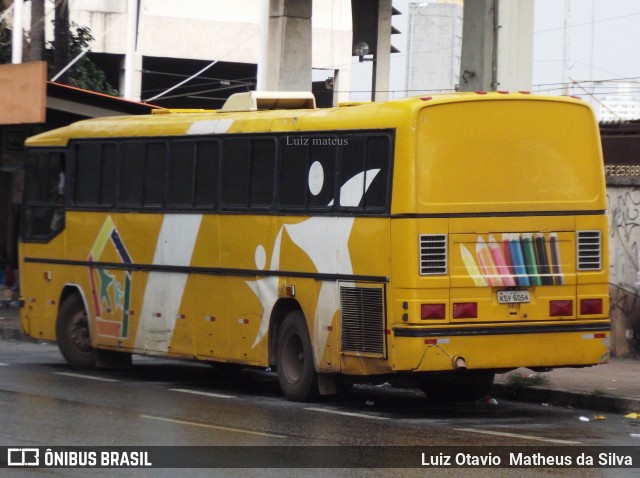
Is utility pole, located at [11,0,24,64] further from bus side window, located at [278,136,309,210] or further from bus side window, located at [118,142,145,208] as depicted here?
bus side window, located at [278,136,309,210]

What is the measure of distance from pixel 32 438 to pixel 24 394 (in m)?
3.67

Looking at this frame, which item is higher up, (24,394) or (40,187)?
(40,187)

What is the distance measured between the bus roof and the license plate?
1.91 meters

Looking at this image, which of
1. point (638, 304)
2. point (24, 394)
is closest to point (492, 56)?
point (638, 304)

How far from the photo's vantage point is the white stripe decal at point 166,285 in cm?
1692

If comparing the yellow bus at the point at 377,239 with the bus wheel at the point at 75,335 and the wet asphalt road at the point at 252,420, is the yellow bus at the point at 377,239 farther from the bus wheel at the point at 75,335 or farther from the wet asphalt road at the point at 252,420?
the bus wheel at the point at 75,335

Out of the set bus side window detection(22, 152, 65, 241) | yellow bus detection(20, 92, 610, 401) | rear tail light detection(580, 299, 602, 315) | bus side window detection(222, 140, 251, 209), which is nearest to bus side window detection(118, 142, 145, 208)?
yellow bus detection(20, 92, 610, 401)

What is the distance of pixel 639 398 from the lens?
575 inches

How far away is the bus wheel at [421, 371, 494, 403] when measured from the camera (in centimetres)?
1545

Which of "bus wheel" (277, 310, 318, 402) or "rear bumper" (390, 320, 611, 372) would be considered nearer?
"rear bumper" (390, 320, 611, 372)

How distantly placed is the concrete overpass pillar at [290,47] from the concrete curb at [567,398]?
11441 millimetres

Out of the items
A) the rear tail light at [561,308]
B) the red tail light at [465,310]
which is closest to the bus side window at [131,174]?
the red tail light at [465,310]

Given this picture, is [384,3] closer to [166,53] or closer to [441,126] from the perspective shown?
[166,53]

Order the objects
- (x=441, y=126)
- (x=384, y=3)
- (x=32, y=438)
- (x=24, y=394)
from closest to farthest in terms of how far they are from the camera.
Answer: (x=32, y=438) → (x=441, y=126) → (x=24, y=394) → (x=384, y=3)
